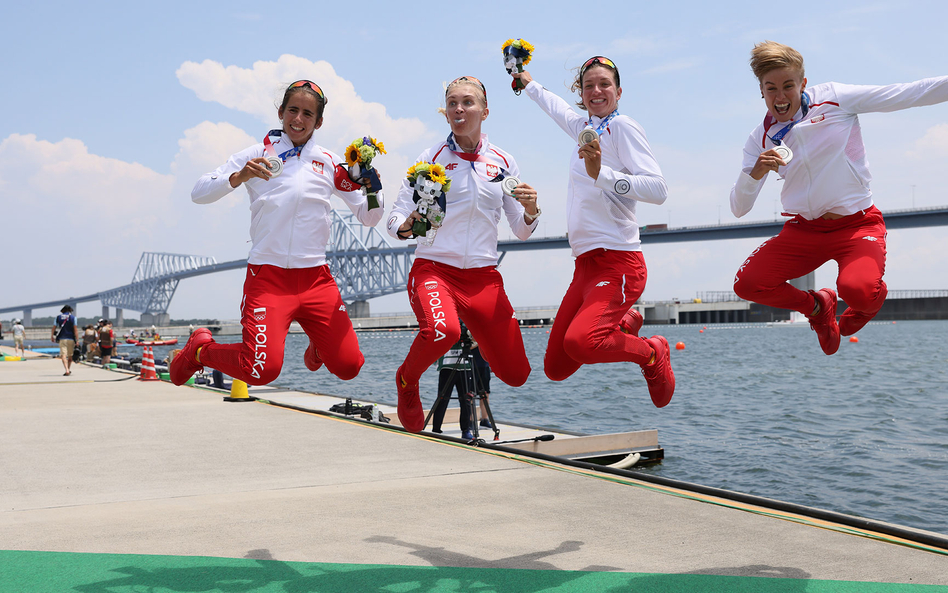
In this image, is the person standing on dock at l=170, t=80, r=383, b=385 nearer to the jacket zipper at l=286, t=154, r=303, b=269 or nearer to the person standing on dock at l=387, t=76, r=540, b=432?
the jacket zipper at l=286, t=154, r=303, b=269

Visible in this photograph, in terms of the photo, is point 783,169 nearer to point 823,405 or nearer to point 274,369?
point 274,369

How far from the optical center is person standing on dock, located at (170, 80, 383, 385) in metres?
5.25

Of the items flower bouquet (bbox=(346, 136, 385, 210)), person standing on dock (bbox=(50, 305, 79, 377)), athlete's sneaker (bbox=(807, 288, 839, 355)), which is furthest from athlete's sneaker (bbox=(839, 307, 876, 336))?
person standing on dock (bbox=(50, 305, 79, 377))

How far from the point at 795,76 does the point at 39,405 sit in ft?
51.0

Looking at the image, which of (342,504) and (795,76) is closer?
(795,76)

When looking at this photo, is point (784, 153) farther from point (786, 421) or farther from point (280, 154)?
point (786, 421)

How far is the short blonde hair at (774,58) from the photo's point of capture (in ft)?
14.9

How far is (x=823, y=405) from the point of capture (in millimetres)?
26656

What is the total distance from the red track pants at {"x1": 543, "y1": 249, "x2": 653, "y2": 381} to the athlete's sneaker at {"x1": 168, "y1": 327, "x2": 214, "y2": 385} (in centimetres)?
246

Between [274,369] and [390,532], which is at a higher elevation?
[274,369]

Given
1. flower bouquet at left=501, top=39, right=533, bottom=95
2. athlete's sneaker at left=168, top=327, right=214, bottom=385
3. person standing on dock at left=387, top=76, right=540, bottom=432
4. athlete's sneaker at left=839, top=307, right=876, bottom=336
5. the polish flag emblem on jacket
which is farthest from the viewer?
flower bouquet at left=501, top=39, right=533, bottom=95

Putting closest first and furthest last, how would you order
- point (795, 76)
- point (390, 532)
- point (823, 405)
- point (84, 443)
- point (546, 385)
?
point (795, 76) → point (390, 532) → point (84, 443) → point (823, 405) → point (546, 385)

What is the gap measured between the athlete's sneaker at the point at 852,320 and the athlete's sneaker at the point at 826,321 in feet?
0.69

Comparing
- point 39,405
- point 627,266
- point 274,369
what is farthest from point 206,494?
point 39,405
